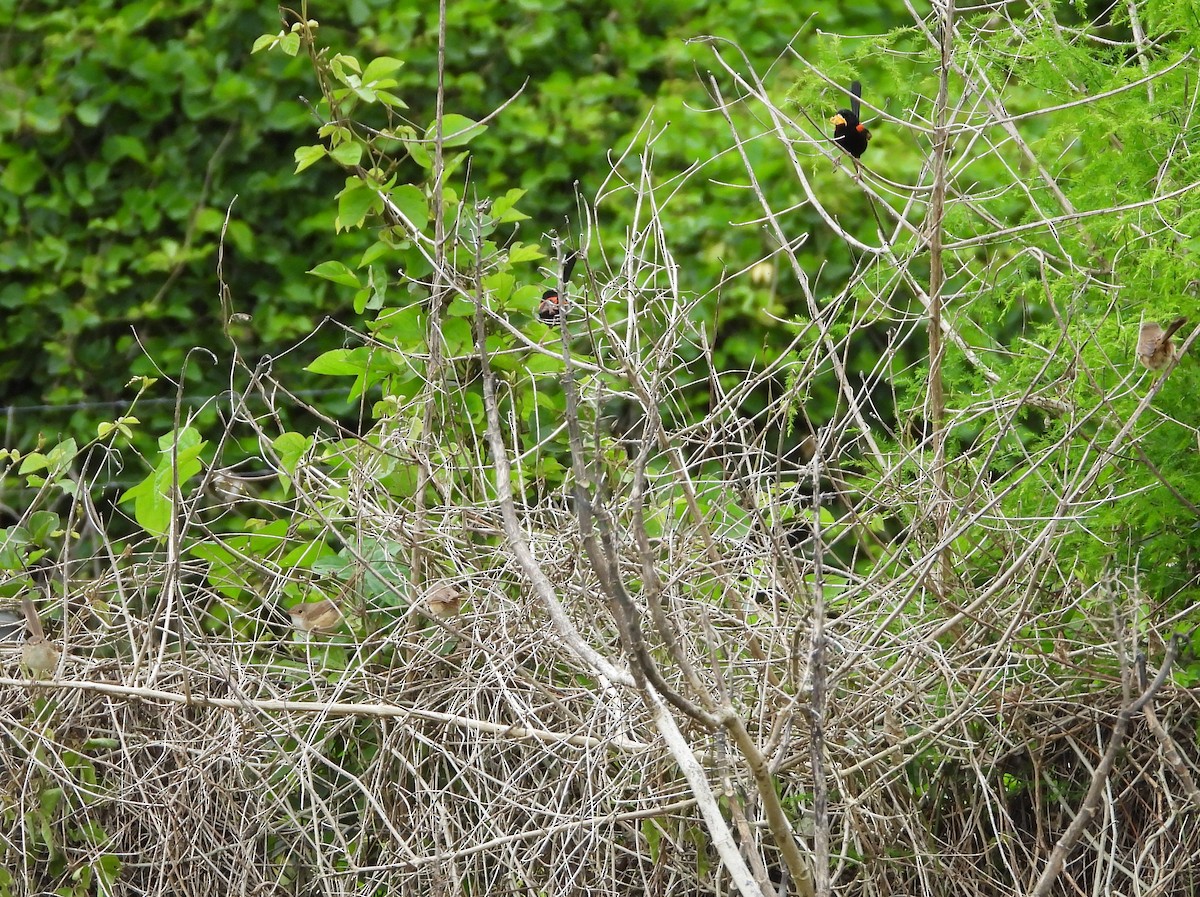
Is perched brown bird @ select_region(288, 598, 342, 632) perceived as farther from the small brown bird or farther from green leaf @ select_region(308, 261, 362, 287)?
the small brown bird

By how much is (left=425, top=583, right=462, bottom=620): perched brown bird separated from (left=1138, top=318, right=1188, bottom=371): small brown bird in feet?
3.83

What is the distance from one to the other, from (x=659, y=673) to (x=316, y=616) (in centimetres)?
71

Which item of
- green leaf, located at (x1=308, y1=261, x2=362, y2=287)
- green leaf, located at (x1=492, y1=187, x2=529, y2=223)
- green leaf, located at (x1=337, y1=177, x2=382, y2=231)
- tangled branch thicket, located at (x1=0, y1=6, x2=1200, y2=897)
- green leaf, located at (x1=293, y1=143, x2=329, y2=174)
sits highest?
green leaf, located at (x1=293, y1=143, x2=329, y2=174)

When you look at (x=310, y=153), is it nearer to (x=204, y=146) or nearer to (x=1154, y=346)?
(x=1154, y=346)

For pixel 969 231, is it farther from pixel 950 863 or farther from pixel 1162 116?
pixel 950 863

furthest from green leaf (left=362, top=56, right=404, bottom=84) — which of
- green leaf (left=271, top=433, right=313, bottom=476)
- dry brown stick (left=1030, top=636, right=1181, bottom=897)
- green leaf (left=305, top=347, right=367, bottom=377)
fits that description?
dry brown stick (left=1030, top=636, right=1181, bottom=897)

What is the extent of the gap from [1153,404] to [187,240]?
12.3 feet

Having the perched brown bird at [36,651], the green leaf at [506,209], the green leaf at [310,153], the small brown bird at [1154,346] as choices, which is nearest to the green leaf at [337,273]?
the green leaf at [310,153]

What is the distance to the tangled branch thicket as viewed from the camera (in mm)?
2207

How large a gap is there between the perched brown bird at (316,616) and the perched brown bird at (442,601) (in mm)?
199

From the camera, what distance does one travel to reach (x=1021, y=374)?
2477mm

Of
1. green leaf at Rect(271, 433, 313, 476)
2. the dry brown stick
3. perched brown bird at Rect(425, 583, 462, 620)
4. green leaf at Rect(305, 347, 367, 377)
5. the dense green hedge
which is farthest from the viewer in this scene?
the dense green hedge

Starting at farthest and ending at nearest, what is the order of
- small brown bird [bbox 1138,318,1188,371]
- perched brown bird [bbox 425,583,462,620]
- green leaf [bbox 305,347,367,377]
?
green leaf [bbox 305,347,367,377] < perched brown bird [bbox 425,583,462,620] < small brown bird [bbox 1138,318,1188,371]

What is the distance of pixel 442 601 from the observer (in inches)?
95.0
